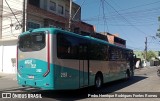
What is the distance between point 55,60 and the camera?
11094 mm

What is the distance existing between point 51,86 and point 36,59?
1.42m

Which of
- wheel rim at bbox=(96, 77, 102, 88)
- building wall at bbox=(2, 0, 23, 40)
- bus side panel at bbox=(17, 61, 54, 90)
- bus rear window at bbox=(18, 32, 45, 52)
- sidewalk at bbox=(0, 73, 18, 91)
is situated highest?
building wall at bbox=(2, 0, 23, 40)

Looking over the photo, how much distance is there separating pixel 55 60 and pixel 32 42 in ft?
5.07

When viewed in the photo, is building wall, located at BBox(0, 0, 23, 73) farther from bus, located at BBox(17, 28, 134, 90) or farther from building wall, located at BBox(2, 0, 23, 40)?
bus, located at BBox(17, 28, 134, 90)

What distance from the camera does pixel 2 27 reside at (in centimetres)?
2908

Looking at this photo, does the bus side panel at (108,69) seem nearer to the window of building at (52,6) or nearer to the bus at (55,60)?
the bus at (55,60)

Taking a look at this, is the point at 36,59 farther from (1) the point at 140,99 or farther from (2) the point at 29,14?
(2) the point at 29,14

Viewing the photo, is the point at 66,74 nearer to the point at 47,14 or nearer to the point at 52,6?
the point at 47,14

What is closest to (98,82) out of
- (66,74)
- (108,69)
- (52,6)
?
(108,69)

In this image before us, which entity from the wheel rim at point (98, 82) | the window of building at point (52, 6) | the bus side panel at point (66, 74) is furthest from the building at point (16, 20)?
the bus side panel at point (66, 74)

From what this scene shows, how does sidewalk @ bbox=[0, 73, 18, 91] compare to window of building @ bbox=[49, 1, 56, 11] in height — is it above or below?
below

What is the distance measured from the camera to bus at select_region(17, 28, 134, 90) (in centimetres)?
1108

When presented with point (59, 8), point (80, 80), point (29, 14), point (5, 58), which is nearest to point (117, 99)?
point (80, 80)

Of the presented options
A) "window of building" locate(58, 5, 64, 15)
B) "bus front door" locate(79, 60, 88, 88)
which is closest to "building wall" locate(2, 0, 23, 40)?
"window of building" locate(58, 5, 64, 15)
